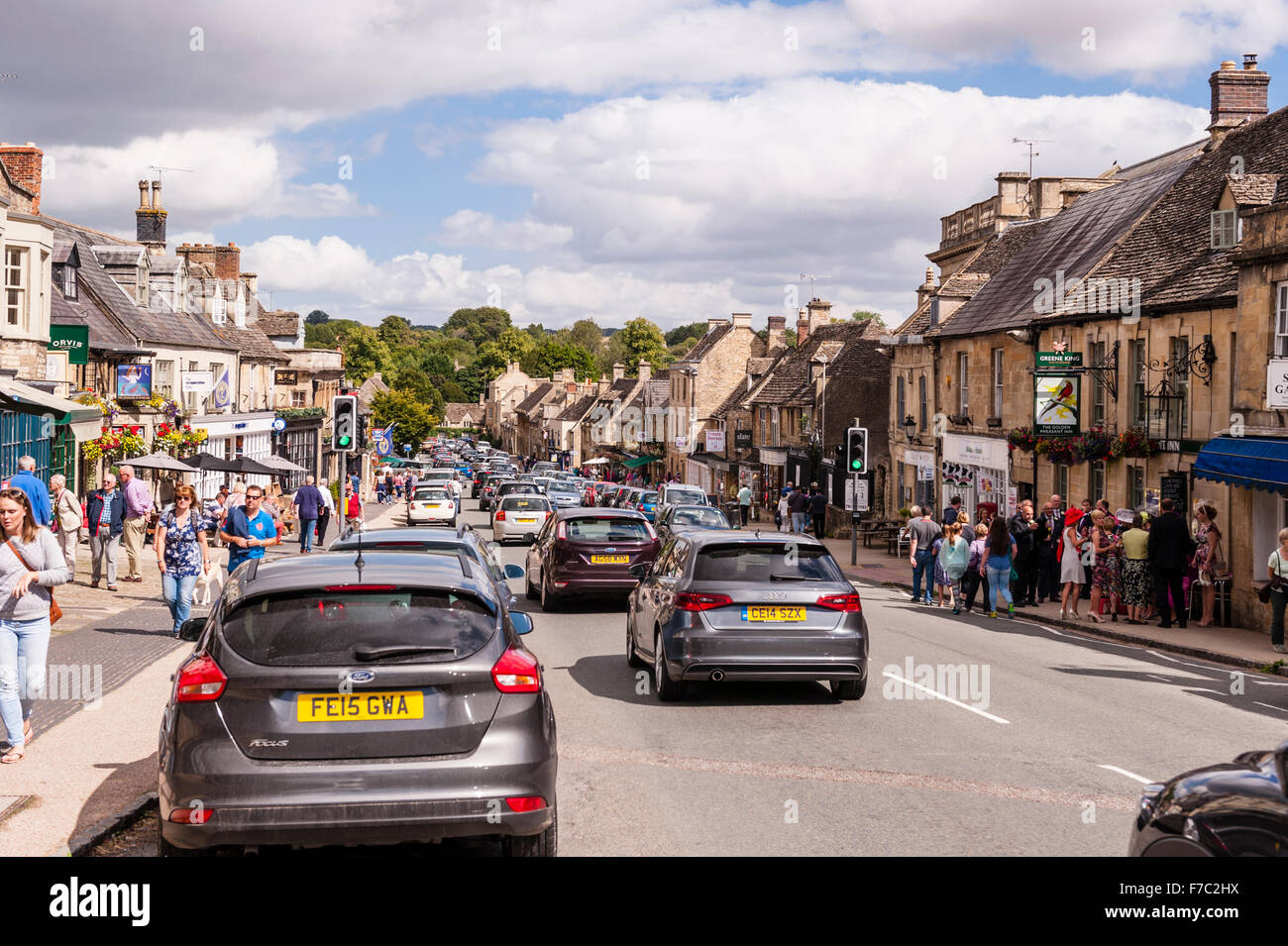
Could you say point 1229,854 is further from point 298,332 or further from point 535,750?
point 298,332

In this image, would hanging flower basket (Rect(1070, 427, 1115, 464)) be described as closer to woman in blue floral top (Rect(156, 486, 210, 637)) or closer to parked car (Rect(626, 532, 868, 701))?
parked car (Rect(626, 532, 868, 701))

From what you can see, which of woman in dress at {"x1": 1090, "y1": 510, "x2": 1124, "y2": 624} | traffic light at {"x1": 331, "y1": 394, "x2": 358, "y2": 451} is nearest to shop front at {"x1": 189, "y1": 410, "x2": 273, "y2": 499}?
traffic light at {"x1": 331, "y1": 394, "x2": 358, "y2": 451}

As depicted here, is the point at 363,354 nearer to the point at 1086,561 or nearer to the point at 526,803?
the point at 1086,561

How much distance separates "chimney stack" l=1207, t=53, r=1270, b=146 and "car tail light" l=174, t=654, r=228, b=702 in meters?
30.3

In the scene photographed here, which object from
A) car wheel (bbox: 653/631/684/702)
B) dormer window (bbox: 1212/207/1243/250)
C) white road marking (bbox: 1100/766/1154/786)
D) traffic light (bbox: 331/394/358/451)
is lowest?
white road marking (bbox: 1100/766/1154/786)

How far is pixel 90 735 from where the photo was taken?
9.90 m

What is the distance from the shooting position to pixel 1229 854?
14.7 feet

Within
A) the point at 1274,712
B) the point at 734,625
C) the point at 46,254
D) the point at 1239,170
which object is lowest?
the point at 1274,712

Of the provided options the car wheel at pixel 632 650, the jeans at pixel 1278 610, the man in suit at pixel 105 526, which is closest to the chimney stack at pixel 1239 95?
the jeans at pixel 1278 610

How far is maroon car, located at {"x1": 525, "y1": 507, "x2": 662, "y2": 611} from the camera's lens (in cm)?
1948

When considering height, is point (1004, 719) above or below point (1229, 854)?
below

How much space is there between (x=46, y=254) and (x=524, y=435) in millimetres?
119023
